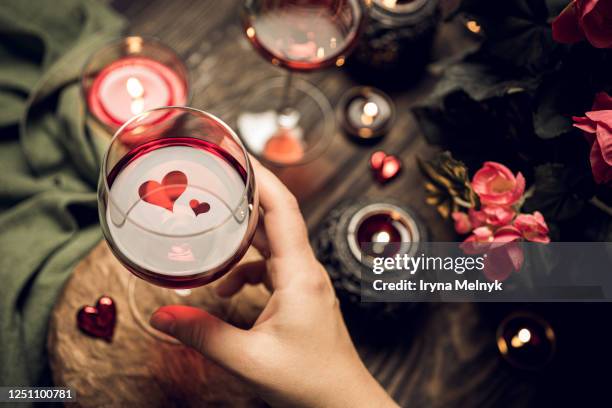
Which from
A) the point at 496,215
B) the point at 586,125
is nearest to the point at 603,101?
the point at 586,125

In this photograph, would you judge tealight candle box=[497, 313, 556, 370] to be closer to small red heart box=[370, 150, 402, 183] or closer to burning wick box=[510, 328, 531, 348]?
burning wick box=[510, 328, 531, 348]

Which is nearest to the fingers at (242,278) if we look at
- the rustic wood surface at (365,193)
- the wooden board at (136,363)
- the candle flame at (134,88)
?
the wooden board at (136,363)

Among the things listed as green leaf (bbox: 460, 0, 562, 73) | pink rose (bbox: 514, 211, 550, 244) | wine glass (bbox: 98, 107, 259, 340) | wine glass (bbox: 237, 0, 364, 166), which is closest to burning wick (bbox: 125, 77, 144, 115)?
wine glass (bbox: 237, 0, 364, 166)

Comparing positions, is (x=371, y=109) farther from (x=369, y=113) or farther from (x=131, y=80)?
(x=131, y=80)

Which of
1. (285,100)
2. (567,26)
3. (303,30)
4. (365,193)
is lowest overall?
(365,193)

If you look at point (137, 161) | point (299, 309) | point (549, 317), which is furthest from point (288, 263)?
point (549, 317)
